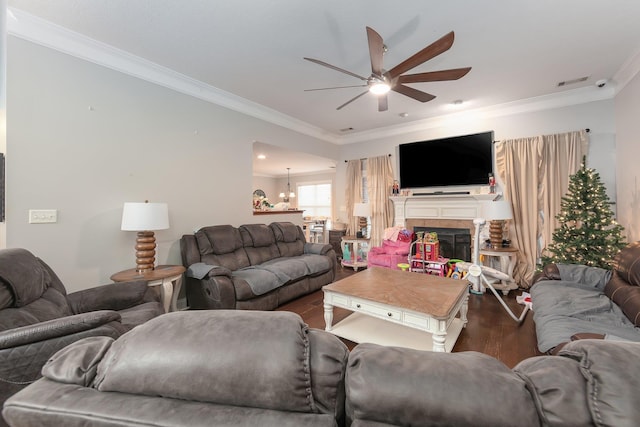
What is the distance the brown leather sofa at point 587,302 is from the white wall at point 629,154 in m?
1.11

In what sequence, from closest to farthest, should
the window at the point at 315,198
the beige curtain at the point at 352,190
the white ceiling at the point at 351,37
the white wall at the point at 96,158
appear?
the white ceiling at the point at 351,37, the white wall at the point at 96,158, the beige curtain at the point at 352,190, the window at the point at 315,198

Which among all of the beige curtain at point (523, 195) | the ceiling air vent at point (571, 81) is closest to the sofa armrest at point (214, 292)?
the beige curtain at point (523, 195)

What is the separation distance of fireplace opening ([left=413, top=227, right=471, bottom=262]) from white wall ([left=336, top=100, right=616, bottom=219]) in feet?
5.37

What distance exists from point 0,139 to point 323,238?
249 inches

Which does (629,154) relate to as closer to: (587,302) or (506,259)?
(506,259)

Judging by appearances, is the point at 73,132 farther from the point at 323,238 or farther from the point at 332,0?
the point at 323,238

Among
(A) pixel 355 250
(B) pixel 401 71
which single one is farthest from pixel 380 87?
(A) pixel 355 250

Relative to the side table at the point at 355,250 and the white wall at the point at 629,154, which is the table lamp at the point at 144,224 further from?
the white wall at the point at 629,154

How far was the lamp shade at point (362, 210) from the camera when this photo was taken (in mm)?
5230

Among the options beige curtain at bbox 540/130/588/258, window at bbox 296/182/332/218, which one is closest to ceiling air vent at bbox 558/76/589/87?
beige curtain at bbox 540/130/588/258

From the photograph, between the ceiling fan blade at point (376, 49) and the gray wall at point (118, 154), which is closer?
the ceiling fan blade at point (376, 49)

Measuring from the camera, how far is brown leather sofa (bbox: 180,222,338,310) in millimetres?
2736

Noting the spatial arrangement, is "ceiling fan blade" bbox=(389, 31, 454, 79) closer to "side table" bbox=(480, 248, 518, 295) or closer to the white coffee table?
the white coffee table

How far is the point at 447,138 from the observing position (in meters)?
4.49
